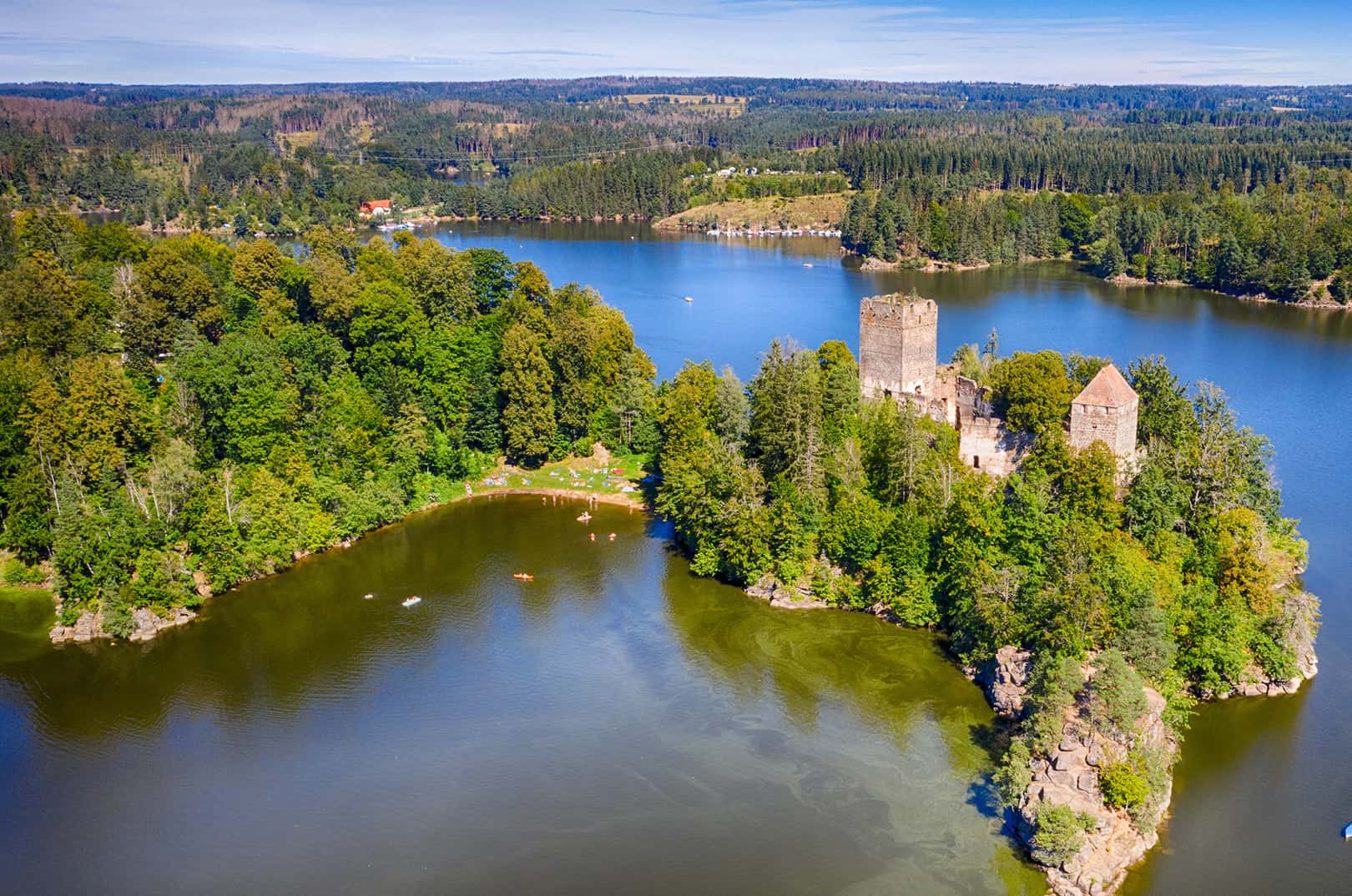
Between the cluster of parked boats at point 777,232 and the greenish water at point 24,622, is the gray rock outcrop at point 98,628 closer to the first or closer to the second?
the greenish water at point 24,622

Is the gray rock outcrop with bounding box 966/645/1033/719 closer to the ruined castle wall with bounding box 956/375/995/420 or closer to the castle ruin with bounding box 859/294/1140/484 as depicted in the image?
the castle ruin with bounding box 859/294/1140/484

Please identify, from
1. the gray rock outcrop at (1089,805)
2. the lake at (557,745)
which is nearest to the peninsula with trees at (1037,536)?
the gray rock outcrop at (1089,805)

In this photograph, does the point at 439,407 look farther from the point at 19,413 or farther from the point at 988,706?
the point at 988,706

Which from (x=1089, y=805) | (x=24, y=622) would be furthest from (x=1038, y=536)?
(x=24, y=622)

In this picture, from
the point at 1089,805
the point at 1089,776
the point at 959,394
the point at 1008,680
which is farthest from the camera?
the point at 959,394

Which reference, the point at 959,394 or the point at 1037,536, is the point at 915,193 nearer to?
the point at 959,394
